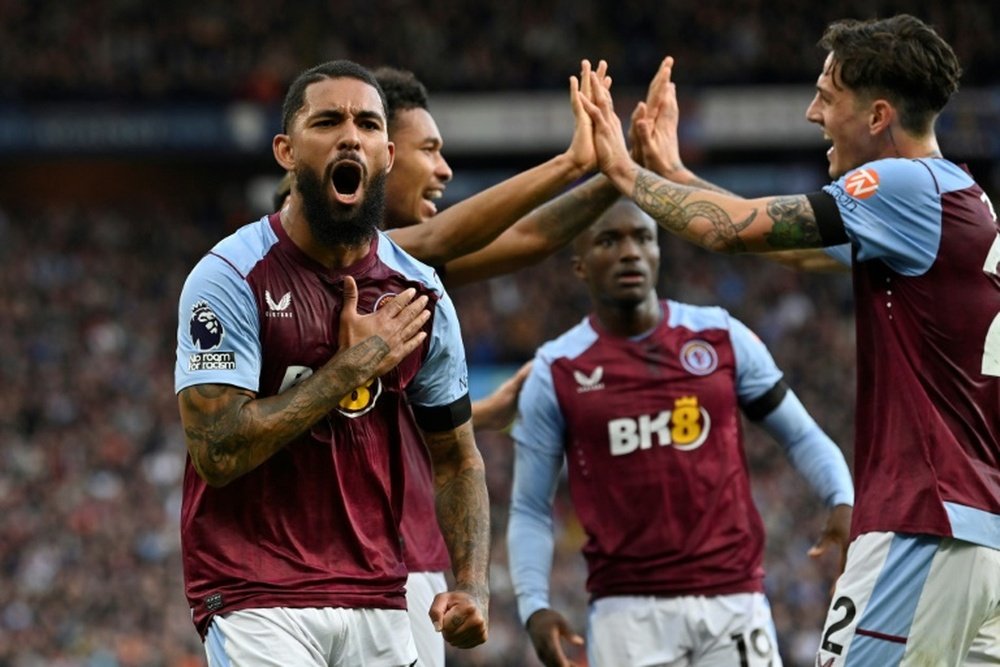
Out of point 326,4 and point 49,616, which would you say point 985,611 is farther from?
point 326,4

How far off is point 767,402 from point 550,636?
1463 mm

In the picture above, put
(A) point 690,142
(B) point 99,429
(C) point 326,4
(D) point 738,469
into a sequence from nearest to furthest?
(D) point 738,469, (B) point 99,429, (A) point 690,142, (C) point 326,4

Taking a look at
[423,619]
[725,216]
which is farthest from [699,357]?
[725,216]

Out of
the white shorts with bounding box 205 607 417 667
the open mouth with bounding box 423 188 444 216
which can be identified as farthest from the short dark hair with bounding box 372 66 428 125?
the white shorts with bounding box 205 607 417 667

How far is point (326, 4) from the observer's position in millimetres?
30422

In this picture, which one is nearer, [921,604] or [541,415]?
[921,604]

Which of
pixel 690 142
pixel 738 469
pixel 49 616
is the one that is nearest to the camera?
pixel 738 469

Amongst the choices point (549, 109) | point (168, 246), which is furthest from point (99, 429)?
point (549, 109)

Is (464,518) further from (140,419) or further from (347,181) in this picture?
(140,419)

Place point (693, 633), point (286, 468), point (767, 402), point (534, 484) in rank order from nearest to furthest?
point (286, 468) → point (693, 633) → point (767, 402) → point (534, 484)

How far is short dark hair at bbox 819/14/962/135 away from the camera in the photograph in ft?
16.7

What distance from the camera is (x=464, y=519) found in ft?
17.0

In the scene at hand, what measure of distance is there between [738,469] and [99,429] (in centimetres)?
1775

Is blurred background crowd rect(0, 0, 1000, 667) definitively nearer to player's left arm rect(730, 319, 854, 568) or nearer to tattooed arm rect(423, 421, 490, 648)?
player's left arm rect(730, 319, 854, 568)
